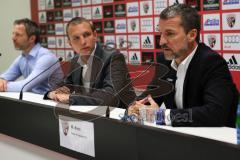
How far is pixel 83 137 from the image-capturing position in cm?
154

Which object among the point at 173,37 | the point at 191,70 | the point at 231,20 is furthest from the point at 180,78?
the point at 231,20

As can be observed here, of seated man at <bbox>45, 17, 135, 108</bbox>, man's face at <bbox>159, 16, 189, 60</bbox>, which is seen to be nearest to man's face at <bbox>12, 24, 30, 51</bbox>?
seated man at <bbox>45, 17, 135, 108</bbox>

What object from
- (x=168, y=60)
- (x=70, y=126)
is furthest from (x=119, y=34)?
(x=70, y=126)

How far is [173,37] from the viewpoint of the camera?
171 centimetres

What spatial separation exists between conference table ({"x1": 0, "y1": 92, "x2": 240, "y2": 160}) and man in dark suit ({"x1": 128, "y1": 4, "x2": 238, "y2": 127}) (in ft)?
0.64

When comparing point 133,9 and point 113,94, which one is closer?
point 113,94

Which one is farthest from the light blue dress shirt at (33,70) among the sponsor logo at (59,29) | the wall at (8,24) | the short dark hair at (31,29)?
the wall at (8,24)

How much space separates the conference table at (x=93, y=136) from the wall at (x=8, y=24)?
356 centimetres

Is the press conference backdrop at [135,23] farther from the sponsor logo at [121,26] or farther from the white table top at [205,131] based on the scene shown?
the white table top at [205,131]

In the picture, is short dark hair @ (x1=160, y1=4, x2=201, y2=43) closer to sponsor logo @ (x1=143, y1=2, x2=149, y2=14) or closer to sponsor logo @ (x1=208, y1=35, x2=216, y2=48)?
sponsor logo @ (x1=208, y1=35, x2=216, y2=48)

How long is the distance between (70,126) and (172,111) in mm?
435

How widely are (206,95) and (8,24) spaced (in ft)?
14.7

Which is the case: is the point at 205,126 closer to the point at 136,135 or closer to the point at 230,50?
the point at 136,135

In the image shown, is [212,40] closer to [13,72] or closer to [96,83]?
[13,72]
